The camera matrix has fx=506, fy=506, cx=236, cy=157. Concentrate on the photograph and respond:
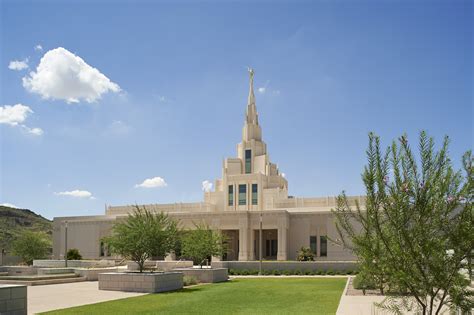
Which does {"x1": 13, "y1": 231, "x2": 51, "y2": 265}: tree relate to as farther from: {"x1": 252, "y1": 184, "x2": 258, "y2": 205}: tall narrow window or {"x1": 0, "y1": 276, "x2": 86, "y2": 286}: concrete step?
{"x1": 252, "y1": 184, "x2": 258, "y2": 205}: tall narrow window

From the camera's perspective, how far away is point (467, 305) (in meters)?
8.78

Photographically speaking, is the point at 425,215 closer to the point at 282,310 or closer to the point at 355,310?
the point at 355,310

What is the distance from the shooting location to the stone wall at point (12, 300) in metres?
13.0

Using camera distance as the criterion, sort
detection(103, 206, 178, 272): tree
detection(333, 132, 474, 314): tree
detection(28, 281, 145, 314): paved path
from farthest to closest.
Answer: detection(103, 206, 178, 272): tree < detection(28, 281, 145, 314): paved path < detection(333, 132, 474, 314): tree

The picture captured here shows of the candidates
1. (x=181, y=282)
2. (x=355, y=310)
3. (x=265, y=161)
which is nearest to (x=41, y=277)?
(x=181, y=282)

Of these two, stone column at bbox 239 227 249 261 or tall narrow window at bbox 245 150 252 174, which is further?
tall narrow window at bbox 245 150 252 174

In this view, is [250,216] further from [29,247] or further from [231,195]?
[29,247]

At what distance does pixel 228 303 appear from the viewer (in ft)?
61.0

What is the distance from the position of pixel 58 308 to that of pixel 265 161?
47971 millimetres

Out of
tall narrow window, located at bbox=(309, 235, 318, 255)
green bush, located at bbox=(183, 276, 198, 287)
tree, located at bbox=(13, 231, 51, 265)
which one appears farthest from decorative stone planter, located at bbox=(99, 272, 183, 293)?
tall narrow window, located at bbox=(309, 235, 318, 255)

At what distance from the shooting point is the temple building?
54.2 metres

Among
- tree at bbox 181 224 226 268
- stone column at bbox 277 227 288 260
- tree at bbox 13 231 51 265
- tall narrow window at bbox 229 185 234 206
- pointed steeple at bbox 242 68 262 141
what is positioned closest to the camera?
tree at bbox 181 224 226 268

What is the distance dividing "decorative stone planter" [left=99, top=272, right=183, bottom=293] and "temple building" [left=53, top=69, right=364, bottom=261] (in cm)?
2815

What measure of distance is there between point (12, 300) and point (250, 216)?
42.6 metres
